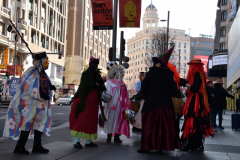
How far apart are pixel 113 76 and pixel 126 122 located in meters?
1.13

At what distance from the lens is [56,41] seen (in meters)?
57.1

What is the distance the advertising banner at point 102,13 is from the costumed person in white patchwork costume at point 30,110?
7132 millimetres

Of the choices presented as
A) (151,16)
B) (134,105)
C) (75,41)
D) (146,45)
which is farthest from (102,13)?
(151,16)

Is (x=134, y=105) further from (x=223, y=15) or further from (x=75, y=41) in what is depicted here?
(x=75, y=41)

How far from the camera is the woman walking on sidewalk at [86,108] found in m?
6.79

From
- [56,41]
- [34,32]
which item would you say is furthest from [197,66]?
[56,41]

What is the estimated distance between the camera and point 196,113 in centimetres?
686

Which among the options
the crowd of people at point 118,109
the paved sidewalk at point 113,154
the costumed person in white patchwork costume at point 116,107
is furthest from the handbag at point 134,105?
the paved sidewalk at point 113,154

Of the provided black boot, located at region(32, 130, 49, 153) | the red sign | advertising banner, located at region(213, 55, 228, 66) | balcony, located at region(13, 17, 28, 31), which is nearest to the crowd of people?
black boot, located at region(32, 130, 49, 153)

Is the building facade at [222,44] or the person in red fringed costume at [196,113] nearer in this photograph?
the person in red fringed costume at [196,113]

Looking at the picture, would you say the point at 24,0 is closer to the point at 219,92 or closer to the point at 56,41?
the point at 56,41

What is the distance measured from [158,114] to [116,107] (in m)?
2.01

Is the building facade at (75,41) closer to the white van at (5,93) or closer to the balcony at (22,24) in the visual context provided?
the balcony at (22,24)

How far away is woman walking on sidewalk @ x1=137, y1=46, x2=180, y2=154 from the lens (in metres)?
6.09
